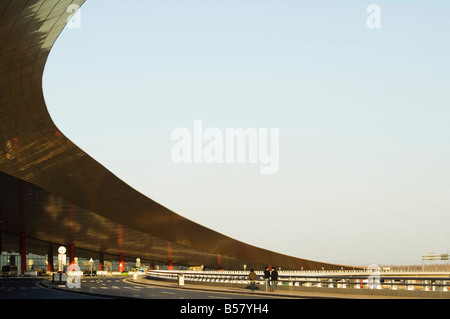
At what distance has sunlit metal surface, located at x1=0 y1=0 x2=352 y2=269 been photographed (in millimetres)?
32062

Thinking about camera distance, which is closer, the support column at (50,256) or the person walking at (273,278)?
the person walking at (273,278)

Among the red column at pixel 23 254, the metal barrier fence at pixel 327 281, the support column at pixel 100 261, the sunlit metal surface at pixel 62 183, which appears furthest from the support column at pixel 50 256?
the metal barrier fence at pixel 327 281

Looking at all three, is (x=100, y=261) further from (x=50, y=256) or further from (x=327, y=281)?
(x=327, y=281)

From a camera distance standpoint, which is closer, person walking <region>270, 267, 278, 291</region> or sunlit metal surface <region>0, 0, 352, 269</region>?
sunlit metal surface <region>0, 0, 352, 269</region>

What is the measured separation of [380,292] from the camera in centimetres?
3144

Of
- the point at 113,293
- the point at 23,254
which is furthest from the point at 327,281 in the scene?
the point at 23,254

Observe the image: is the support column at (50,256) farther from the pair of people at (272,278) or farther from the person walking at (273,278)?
the person walking at (273,278)

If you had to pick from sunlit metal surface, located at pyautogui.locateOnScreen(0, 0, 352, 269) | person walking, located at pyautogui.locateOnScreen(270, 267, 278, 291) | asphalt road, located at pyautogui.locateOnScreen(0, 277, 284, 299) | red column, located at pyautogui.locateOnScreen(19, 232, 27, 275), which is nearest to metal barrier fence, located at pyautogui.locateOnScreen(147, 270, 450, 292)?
person walking, located at pyautogui.locateOnScreen(270, 267, 278, 291)

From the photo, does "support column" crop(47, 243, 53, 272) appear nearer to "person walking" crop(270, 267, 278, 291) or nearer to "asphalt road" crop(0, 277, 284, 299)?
"asphalt road" crop(0, 277, 284, 299)

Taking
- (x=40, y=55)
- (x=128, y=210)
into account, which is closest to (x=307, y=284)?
(x=40, y=55)

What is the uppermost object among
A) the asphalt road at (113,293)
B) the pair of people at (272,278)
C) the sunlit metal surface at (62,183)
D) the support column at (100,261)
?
the sunlit metal surface at (62,183)

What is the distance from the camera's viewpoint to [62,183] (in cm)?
6506

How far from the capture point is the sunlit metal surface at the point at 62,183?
32.1 m

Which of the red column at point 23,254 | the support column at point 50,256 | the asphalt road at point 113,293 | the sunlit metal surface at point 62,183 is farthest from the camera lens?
the support column at point 50,256
